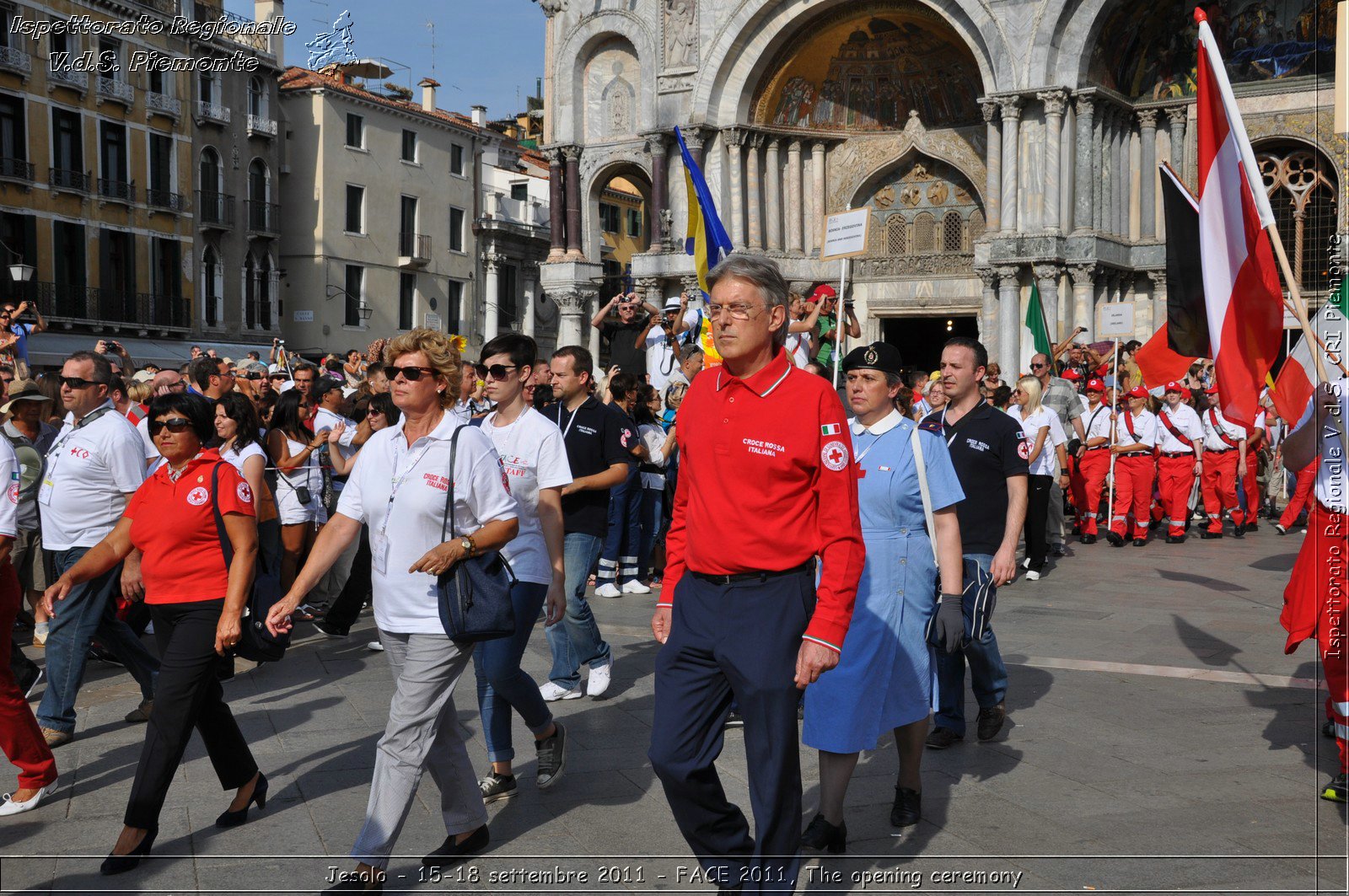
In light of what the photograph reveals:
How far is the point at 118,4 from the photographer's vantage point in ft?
115

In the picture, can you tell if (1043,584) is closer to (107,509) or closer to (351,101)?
(107,509)

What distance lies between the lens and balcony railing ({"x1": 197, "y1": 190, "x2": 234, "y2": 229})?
3841 cm

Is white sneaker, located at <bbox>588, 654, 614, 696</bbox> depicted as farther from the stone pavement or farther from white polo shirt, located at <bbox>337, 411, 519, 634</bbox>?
white polo shirt, located at <bbox>337, 411, 519, 634</bbox>

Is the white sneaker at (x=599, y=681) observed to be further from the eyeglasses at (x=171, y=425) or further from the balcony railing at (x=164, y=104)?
the balcony railing at (x=164, y=104)

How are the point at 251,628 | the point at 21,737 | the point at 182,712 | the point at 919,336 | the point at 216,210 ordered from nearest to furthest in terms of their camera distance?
the point at 182,712 < the point at 251,628 < the point at 21,737 < the point at 919,336 < the point at 216,210

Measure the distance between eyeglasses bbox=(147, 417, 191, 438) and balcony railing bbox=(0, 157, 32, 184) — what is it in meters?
31.2

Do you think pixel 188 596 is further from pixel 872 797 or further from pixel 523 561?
pixel 872 797

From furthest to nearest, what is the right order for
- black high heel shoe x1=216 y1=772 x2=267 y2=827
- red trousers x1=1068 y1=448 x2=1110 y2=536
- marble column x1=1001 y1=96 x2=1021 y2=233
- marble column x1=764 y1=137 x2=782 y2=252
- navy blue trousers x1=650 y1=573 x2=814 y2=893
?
marble column x1=764 y1=137 x2=782 y2=252, marble column x1=1001 y1=96 x2=1021 y2=233, red trousers x1=1068 y1=448 x2=1110 y2=536, black high heel shoe x1=216 y1=772 x2=267 y2=827, navy blue trousers x1=650 y1=573 x2=814 y2=893

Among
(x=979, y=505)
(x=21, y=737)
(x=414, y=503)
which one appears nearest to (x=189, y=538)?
(x=414, y=503)

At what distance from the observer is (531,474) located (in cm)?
595

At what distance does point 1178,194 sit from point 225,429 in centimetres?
558

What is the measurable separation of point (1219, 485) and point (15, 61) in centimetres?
3028

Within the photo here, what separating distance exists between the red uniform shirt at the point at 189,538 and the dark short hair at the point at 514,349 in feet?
4.67

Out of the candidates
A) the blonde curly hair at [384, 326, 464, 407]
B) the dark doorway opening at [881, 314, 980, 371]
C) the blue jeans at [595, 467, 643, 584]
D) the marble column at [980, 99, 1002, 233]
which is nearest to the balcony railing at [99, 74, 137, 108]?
the dark doorway opening at [881, 314, 980, 371]
